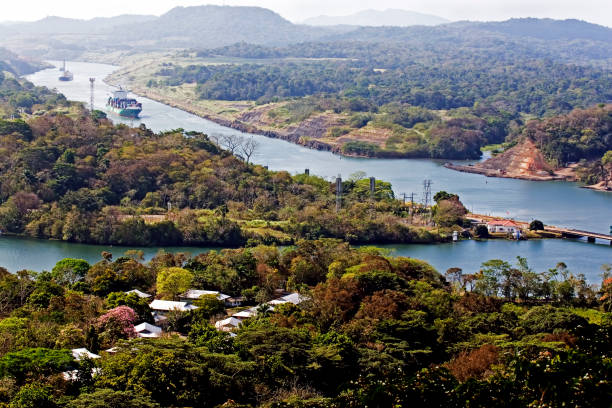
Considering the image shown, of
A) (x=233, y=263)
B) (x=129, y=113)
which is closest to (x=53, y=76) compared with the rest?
(x=129, y=113)

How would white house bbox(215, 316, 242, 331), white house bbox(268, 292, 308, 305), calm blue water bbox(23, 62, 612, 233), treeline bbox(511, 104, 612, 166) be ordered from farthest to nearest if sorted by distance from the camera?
treeline bbox(511, 104, 612, 166) < calm blue water bbox(23, 62, 612, 233) < white house bbox(268, 292, 308, 305) < white house bbox(215, 316, 242, 331)

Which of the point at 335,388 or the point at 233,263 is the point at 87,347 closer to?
the point at 335,388

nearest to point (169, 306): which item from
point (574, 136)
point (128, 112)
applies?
point (574, 136)

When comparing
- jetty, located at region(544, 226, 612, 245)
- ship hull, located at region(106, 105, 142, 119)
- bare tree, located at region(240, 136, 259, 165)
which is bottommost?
jetty, located at region(544, 226, 612, 245)

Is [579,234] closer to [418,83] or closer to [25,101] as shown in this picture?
[25,101]

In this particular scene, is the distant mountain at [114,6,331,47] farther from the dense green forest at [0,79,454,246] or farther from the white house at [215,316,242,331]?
the white house at [215,316,242,331]

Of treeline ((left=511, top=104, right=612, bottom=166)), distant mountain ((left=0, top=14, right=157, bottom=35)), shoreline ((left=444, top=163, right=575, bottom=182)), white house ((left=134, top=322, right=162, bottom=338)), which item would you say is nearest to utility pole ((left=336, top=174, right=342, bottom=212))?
shoreline ((left=444, top=163, right=575, bottom=182))
